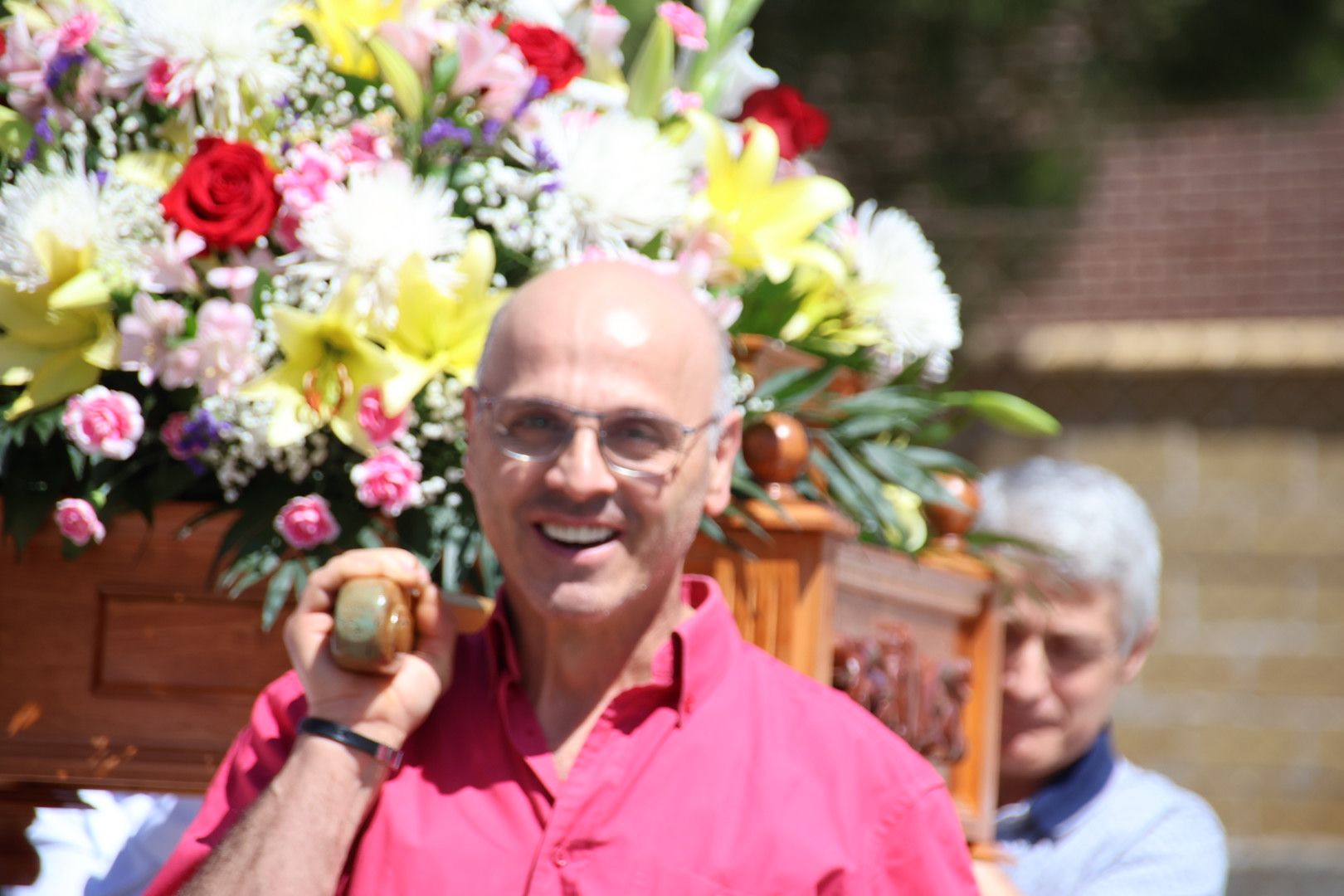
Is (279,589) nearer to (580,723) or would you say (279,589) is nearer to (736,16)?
(580,723)

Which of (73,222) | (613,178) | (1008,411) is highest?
(613,178)

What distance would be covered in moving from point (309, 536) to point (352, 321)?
292mm

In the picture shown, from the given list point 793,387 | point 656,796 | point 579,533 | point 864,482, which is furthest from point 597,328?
point 864,482

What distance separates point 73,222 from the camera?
97.5 inches

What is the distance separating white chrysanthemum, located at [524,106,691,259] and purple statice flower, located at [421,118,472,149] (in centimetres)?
10

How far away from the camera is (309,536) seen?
2451 millimetres

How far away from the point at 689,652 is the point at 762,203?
939mm

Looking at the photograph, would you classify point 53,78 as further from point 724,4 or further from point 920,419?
point 920,419

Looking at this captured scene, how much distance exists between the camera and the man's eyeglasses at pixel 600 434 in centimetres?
197

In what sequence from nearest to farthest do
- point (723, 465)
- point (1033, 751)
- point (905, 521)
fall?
point (723, 465), point (905, 521), point (1033, 751)

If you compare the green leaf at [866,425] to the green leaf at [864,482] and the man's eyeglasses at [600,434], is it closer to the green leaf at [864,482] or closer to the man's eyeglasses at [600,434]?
the green leaf at [864,482]

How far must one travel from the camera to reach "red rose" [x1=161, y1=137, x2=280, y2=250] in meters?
2.43

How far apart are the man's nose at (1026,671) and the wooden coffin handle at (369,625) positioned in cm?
164

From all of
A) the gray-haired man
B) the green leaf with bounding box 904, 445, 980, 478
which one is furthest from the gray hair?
the green leaf with bounding box 904, 445, 980, 478
